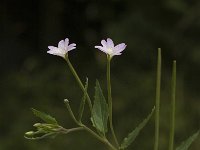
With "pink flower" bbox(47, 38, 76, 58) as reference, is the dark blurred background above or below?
below

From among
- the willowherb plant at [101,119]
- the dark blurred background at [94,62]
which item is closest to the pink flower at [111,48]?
the willowherb plant at [101,119]

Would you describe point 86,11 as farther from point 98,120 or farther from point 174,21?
point 98,120

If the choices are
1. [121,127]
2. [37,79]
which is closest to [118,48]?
A: [121,127]

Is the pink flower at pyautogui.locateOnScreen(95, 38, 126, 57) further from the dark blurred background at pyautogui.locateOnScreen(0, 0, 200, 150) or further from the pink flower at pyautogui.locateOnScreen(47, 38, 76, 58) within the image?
the dark blurred background at pyautogui.locateOnScreen(0, 0, 200, 150)

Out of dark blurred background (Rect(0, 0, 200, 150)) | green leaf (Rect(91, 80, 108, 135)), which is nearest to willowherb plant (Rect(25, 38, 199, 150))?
green leaf (Rect(91, 80, 108, 135))

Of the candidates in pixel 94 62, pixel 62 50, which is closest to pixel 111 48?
pixel 62 50

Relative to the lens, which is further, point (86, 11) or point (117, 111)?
point (86, 11)

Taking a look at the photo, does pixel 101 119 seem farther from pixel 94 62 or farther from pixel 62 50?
pixel 94 62
